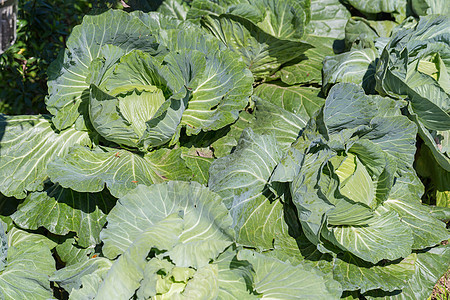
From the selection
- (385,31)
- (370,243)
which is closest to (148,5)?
(385,31)

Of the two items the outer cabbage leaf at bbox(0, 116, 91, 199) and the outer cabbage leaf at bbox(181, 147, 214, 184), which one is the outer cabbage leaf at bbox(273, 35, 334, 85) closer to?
the outer cabbage leaf at bbox(181, 147, 214, 184)

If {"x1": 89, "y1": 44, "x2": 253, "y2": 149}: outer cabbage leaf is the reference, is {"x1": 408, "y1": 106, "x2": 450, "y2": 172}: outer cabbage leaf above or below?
below

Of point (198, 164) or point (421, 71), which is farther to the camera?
point (421, 71)

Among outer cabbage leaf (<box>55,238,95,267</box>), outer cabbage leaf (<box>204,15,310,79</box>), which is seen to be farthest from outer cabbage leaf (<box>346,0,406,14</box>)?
outer cabbage leaf (<box>55,238,95,267</box>)

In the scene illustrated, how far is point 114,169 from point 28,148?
648mm

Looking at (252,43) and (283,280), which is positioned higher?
(252,43)

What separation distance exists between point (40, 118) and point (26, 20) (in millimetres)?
1698

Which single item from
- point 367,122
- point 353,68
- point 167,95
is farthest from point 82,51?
point 353,68

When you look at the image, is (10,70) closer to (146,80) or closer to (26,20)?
(26,20)

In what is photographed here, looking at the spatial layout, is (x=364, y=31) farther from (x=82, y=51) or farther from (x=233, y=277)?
(x=233, y=277)

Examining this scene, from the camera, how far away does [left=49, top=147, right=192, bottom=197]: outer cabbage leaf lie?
8.29ft

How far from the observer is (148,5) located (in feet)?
12.4

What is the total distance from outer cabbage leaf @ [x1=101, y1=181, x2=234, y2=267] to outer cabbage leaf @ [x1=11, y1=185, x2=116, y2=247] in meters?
0.40

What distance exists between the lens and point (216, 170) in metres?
A: 2.80
